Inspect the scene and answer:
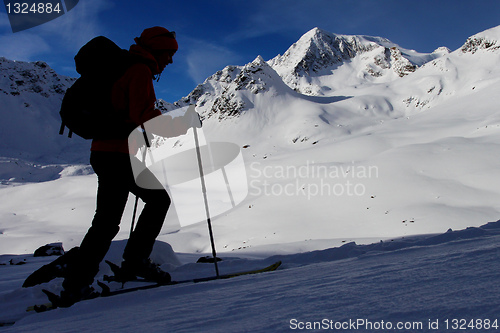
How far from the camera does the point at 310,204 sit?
12383 mm

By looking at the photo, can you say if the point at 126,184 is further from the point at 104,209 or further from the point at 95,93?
the point at 95,93

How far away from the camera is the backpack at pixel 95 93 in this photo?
2381mm

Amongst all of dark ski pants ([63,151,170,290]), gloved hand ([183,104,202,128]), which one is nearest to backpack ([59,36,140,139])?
dark ski pants ([63,151,170,290])

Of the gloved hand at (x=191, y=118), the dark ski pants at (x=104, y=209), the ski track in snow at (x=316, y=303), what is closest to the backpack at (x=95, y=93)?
the dark ski pants at (x=104, y=209)

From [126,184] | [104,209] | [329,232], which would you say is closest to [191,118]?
[126,184]

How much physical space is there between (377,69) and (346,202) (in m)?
102

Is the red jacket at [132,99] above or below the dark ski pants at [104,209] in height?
above

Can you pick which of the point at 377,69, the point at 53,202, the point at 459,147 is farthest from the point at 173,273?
the point at 377,69

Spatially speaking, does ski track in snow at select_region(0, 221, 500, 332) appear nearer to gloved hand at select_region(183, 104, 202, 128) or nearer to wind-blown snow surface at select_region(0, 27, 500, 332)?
wind-blown snow surface at select_region(0, 27, 500, 332)

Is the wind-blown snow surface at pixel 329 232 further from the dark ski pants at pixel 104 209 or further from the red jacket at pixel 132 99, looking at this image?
the red jacket at pixel 132 99

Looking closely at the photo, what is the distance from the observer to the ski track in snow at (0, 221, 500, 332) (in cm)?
103

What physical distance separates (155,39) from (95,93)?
0.69 m

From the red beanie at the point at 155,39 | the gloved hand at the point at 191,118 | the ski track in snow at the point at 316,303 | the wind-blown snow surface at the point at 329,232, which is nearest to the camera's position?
the ski track in snow at the point at 316,303

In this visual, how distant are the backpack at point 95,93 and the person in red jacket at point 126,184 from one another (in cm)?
6
